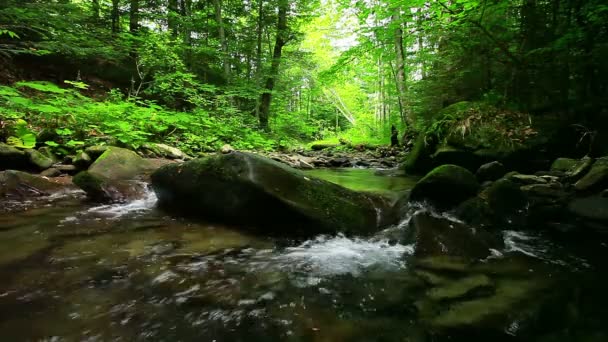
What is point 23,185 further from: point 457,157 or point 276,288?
point 457,157

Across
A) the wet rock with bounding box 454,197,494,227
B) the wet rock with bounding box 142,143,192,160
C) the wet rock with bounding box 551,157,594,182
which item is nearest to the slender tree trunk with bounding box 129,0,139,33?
the wet rock with bounding box 142,143,192,160

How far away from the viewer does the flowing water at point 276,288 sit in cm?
195

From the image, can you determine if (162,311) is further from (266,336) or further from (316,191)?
(316,191)

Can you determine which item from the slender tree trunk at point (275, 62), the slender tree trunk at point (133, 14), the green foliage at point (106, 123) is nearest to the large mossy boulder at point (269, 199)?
the green foliage at point (106, 123)

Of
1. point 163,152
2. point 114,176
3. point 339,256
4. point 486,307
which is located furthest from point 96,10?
point 486,307

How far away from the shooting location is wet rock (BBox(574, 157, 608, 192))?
3.98 metres

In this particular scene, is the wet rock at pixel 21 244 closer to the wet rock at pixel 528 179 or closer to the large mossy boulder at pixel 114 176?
the large mossy boulder at pixel 114 176

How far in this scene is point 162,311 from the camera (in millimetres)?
2121

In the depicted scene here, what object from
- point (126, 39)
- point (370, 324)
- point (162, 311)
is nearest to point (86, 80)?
point (126, 39)

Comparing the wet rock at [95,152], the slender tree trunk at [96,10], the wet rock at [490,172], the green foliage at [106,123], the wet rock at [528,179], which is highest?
the slender tree trunk at [96,10]

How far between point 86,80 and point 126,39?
2617 mm

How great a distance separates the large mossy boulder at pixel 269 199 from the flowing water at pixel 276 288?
9.7 inches

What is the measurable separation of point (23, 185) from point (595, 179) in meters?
7.83

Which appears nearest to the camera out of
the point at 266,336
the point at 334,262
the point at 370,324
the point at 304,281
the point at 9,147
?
the point at 266,336
